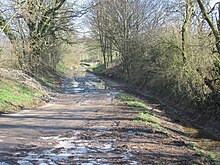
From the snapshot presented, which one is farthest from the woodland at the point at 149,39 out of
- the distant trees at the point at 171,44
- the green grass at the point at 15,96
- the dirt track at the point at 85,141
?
the dirt track at the point at 85,141

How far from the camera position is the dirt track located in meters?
8.40

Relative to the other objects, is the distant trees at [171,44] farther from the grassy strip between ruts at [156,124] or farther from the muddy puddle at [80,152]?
the muddy puddle at [80,152]

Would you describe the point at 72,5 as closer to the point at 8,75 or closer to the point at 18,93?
the point at 8,75

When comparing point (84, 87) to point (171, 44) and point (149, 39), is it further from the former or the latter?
point (171, 44)

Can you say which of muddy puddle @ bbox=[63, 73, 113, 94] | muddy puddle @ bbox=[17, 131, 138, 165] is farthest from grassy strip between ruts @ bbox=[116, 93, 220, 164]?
muddy puddle @ bbox=[63, 73, 113, 94]

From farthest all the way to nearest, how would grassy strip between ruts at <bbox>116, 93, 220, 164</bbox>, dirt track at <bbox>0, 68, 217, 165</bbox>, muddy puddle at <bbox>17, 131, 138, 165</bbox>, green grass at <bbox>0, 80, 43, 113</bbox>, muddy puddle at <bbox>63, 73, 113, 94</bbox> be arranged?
1. muddy puddle at <bbox>63, 73, 113, 94</bbox>
2. green grass at <bbox>0, 80, 43, 113</bbox>
3. grassy strip between ruts at <bbox>116, 93, 220, 164</bbox>
4. dirt track at <bbox>0, 68, 217, 165</bbox>
5. muddy puddle at <bbox>17, 131, 138, 165</bbox>

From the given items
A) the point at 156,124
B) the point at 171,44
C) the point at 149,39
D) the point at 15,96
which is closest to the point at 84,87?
the point at 149,39

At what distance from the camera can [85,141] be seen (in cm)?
1049

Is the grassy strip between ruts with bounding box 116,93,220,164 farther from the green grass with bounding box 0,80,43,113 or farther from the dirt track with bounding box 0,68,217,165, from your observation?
the green grass with bounding box 0,80,43,113

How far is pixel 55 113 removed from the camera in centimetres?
1655

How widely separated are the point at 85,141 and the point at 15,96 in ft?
29.5

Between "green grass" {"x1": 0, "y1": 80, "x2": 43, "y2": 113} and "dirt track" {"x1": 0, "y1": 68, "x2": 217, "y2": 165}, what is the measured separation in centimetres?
86

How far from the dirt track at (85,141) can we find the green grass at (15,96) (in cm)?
86

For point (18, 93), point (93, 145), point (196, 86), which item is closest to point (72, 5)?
point (18, 93)
